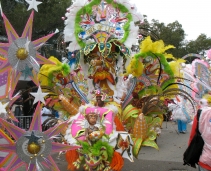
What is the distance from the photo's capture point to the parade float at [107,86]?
16.7ft

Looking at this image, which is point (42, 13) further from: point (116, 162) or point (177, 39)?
point (177, 39)

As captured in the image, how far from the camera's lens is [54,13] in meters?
15.4

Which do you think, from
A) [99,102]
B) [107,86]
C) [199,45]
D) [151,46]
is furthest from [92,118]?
[199,45]

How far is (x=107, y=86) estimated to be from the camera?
613 centimetres

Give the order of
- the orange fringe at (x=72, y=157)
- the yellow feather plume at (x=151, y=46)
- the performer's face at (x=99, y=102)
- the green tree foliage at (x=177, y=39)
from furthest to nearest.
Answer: the green tree foliage at (x=177, y=39) → the yellow feather plume at (x=151, y=46) → the performer's face at (x=99, y=102) → the orange fringe at (x=72, y=157)

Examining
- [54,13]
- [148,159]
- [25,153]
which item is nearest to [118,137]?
[25,153]

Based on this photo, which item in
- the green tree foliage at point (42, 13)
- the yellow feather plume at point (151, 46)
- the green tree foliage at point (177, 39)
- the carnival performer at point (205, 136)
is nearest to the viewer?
the carnival performer at point (205, 136)

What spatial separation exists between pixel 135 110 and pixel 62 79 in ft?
5.27

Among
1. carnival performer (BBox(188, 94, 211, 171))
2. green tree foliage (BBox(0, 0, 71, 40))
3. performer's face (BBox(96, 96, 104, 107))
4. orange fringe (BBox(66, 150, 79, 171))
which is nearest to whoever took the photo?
carnival performer (BBox(188, 94, 211, 171))

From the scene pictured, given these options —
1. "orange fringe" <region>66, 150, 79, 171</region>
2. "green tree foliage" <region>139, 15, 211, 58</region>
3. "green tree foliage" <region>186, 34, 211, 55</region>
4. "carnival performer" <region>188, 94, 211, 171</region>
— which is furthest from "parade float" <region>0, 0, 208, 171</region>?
"green tree foliage" <region>186, 34, 211, 55</region>

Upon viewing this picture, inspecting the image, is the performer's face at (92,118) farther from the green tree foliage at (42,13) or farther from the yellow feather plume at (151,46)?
the green tree foliage at (42,13)

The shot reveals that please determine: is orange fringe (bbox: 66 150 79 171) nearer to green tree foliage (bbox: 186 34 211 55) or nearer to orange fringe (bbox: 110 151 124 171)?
orange fringe (bbox: 110 151 124 171)

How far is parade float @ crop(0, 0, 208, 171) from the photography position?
5.10 m

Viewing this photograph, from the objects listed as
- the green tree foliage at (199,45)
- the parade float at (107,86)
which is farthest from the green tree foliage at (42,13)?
the green tree foliage at (199,45)
